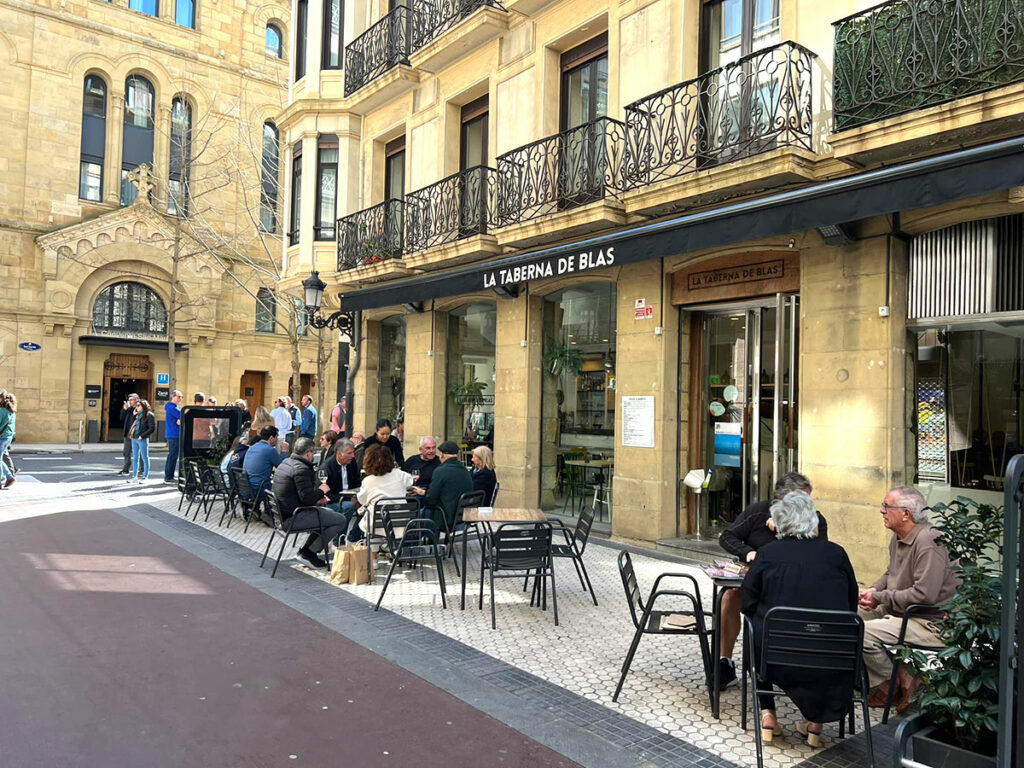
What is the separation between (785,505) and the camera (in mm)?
4082

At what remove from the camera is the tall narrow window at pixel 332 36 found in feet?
52.2

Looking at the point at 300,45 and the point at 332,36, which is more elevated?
the point at 300,45

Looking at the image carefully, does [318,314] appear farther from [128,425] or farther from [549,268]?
[549,268]

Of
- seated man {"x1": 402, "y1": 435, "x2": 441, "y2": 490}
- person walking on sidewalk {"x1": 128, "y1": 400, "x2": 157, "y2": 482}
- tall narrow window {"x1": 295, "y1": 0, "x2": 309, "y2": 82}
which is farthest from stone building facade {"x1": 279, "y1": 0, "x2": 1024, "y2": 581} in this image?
person walking on sidewalk {"x1": 128, "y1": 400, "x2": 157, "y2": 482}

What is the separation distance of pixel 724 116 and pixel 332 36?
1080 centimetres

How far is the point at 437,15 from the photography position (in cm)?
1291

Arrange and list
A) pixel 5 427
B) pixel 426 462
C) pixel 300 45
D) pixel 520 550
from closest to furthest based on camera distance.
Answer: pixel 520 550, pixel 426 462, pixel 5 427, pixel 300 45

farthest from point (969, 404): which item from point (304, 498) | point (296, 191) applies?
point (296, 191)

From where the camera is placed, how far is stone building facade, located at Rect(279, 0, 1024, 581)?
6945 millimetres

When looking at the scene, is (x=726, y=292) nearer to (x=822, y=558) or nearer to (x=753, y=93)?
(x=753, y=93)

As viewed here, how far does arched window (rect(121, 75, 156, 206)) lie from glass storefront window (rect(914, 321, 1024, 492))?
99.1 feet

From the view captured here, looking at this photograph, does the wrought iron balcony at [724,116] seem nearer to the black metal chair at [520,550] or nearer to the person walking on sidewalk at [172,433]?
the black metal chair at [520,550]

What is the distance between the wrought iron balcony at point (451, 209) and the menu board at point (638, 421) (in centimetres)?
373

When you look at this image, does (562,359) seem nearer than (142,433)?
Yes
